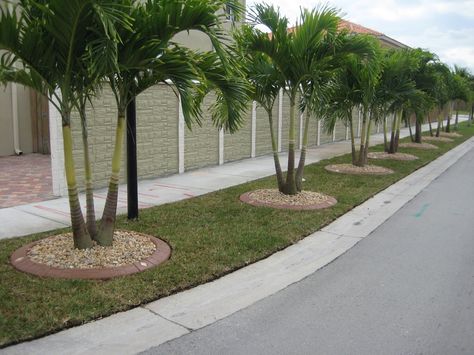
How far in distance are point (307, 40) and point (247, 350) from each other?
5378 mm

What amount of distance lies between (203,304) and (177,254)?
1190mm

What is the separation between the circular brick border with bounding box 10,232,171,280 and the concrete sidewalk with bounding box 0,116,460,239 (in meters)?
1.17

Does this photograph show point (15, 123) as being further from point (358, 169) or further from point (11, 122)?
point (358, 169)

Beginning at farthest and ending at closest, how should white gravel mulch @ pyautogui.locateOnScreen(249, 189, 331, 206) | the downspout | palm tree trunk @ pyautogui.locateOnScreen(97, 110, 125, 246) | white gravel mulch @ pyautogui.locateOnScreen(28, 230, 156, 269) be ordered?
1. the downspout
2. white gravel mulch @ pyautogui.locateOnScreen(249, 189, 331, 206)
3. palm tree trunk @ pyautogui.locateOnScreen(97, 110, 125, 246)
4. white gravel mulch @ pyautogui.locateOnScreen(28, 230, 156, 269)

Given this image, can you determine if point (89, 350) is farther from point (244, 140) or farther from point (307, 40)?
Answer: point (244, 140)

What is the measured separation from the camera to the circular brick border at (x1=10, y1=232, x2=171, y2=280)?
15.2 feet

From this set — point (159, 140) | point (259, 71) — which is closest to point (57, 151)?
point (159, 140)

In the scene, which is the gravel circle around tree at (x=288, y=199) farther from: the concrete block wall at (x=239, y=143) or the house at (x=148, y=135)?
the concrete block wall at (x=239, y=143)

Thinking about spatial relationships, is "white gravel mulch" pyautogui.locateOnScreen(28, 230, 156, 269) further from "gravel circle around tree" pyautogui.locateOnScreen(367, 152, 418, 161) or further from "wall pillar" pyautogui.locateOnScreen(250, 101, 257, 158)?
"gravel circle around tree" pyautogui.locateOnScreen(367, 152, 418, 161)

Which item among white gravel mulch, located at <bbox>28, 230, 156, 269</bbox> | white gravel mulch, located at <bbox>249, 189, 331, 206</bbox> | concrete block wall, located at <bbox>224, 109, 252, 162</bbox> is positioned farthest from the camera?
concrete block wall, located at <bbox>224, 109, 252, 162</bbox>

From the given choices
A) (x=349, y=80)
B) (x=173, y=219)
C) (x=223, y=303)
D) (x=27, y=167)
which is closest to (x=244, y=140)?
(x=349, y=80)

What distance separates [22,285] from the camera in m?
4.39

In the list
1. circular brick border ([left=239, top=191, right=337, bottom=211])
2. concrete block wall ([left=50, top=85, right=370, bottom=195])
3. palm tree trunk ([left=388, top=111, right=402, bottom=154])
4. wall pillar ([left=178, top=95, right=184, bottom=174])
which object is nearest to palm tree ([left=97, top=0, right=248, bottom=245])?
concrete block wall ([left=50, top=85, right=370, bottom=195])

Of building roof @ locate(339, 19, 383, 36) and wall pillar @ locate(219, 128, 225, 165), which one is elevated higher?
building roof @ locate(339, 19, 383, 36)
